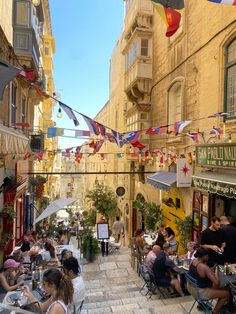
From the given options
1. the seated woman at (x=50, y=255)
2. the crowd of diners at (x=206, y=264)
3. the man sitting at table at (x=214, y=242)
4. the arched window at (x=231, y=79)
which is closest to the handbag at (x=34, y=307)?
the crowd of diners at (x=206, y=264)

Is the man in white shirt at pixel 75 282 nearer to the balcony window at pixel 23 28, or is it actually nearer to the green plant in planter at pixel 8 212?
the green plant in planter at pixel 8 212

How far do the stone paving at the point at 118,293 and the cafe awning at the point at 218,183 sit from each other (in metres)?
2.82

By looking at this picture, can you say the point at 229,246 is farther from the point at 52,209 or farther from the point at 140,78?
the point at 140,78

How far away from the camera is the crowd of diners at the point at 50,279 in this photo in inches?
165

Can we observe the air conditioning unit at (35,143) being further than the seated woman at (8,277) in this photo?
→ Yes

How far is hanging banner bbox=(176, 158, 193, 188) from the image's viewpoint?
11617 millimetres

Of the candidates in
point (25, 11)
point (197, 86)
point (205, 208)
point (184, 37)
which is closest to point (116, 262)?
point (205, 208)

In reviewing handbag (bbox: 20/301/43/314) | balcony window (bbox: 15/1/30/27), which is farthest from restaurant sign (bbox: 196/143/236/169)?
balcony window (bbox: 15/1/30/27)

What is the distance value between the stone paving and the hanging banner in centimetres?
371

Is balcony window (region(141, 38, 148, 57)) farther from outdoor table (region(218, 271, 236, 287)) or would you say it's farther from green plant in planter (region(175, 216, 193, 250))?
outdoor table (region(218, 271, 236, 287))

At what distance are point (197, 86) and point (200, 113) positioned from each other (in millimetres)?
1113

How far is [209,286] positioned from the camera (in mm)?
5863

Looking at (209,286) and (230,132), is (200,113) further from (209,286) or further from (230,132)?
(209,286)

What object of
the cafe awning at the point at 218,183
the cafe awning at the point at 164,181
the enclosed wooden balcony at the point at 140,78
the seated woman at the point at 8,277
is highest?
the enclosed wooden balcony at the point at 140,78
